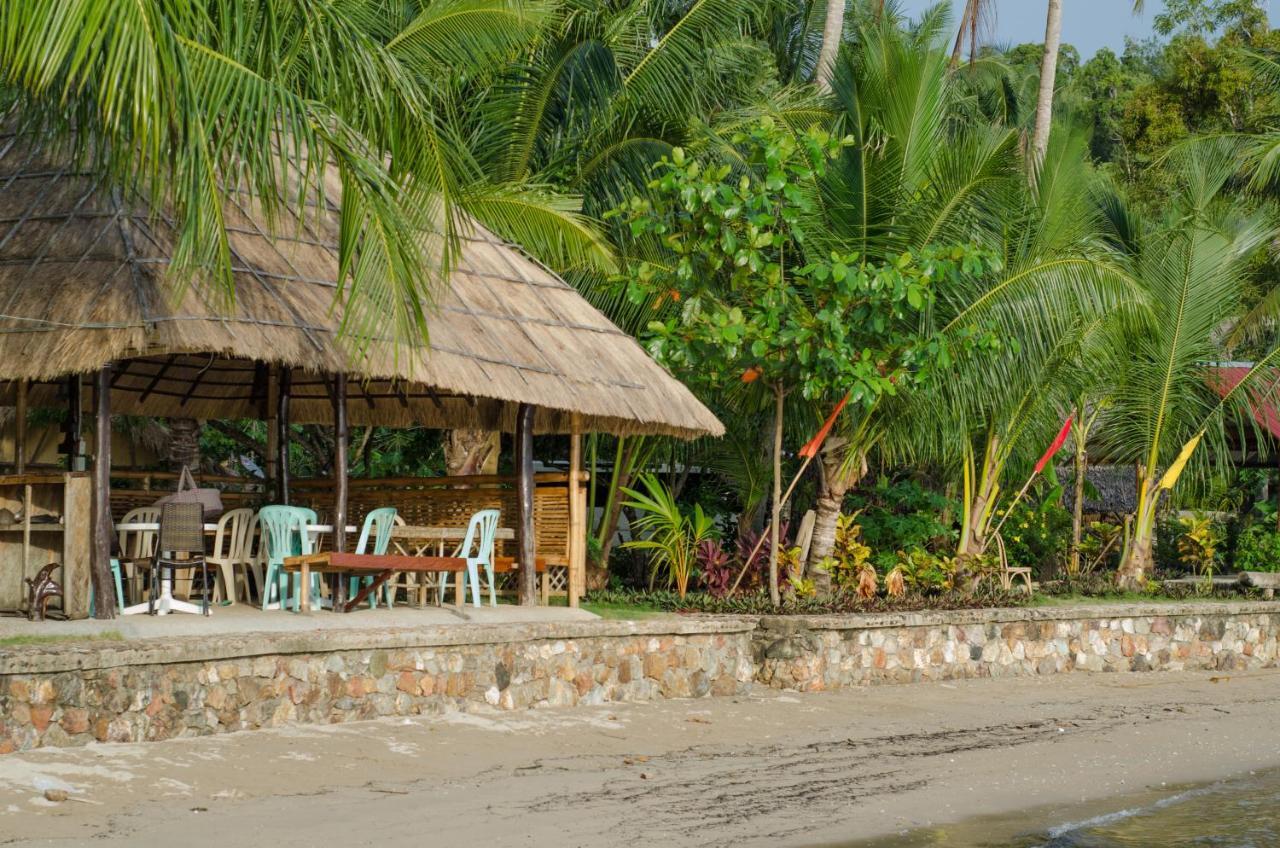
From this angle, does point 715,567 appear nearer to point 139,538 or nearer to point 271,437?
point 271,437

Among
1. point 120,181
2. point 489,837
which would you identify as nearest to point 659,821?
point 489,837

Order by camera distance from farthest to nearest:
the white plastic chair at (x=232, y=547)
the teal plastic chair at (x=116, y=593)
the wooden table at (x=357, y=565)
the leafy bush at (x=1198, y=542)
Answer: the leafy bush at (x=1198, y=542) → the white plastic chair at (x=232, y=547) → the wooden table at (x=357, y=565) → the teal plastic chair at (x=116, y=593)

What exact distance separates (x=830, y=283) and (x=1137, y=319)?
3.99 m

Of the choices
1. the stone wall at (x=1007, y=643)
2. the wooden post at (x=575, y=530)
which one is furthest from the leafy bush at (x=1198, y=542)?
the wooden post at (x=575, y=530)

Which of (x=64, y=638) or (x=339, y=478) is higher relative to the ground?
(x=339, y=478)

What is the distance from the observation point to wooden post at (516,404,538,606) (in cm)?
1170

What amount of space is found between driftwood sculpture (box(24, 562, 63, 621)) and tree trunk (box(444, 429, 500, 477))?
6.03 m

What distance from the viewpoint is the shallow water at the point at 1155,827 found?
811 centimetres

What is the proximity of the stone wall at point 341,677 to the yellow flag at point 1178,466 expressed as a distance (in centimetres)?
684

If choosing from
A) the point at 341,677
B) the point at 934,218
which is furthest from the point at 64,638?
the point at 934,218

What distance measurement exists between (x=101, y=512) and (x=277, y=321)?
154cm

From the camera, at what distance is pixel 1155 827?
885 centimetres

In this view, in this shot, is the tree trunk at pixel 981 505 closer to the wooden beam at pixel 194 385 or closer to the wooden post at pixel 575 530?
the wooden post at pixel 575 530

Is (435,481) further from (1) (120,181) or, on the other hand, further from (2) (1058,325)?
(2) (1058,325)
